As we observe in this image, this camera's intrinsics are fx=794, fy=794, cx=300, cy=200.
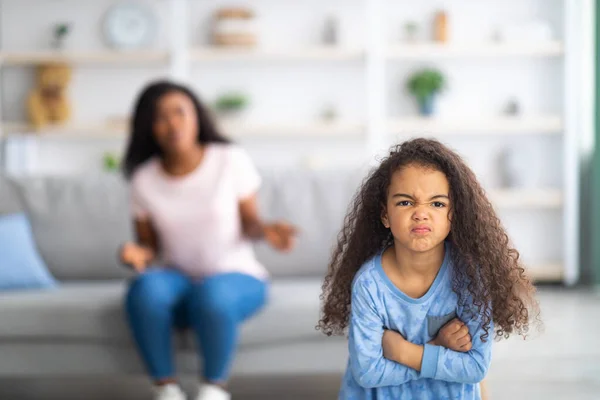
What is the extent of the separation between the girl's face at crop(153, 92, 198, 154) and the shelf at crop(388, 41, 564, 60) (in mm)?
3068

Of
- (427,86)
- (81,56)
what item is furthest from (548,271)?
(81,56)

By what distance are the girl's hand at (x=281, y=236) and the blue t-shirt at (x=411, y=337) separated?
98cm

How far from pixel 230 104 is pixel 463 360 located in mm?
4231

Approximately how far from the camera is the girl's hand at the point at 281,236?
7.84 ft

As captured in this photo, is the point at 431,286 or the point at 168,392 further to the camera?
the point at 168,392

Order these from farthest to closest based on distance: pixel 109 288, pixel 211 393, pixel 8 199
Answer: pixel 8 199 < pixel 109 288 < pixel 211 393

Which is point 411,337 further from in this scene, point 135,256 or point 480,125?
point 480,125

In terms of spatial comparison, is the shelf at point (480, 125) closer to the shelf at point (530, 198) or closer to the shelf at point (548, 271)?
the shelf at point (530, 198)

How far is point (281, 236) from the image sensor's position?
7.89ft

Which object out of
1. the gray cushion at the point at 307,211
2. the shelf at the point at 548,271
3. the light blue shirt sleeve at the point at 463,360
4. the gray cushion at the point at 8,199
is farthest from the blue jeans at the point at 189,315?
the shelf at the point at 548,271

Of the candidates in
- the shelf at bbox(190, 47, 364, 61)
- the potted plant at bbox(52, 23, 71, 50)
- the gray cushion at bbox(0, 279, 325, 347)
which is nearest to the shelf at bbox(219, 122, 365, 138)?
the shelf at bbox(190, 47, 364, 61)

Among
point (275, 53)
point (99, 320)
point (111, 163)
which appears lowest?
point (99, 320)

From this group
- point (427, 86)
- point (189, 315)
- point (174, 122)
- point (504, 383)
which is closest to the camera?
point (189, 315)

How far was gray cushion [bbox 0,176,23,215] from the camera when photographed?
9.76 feet
